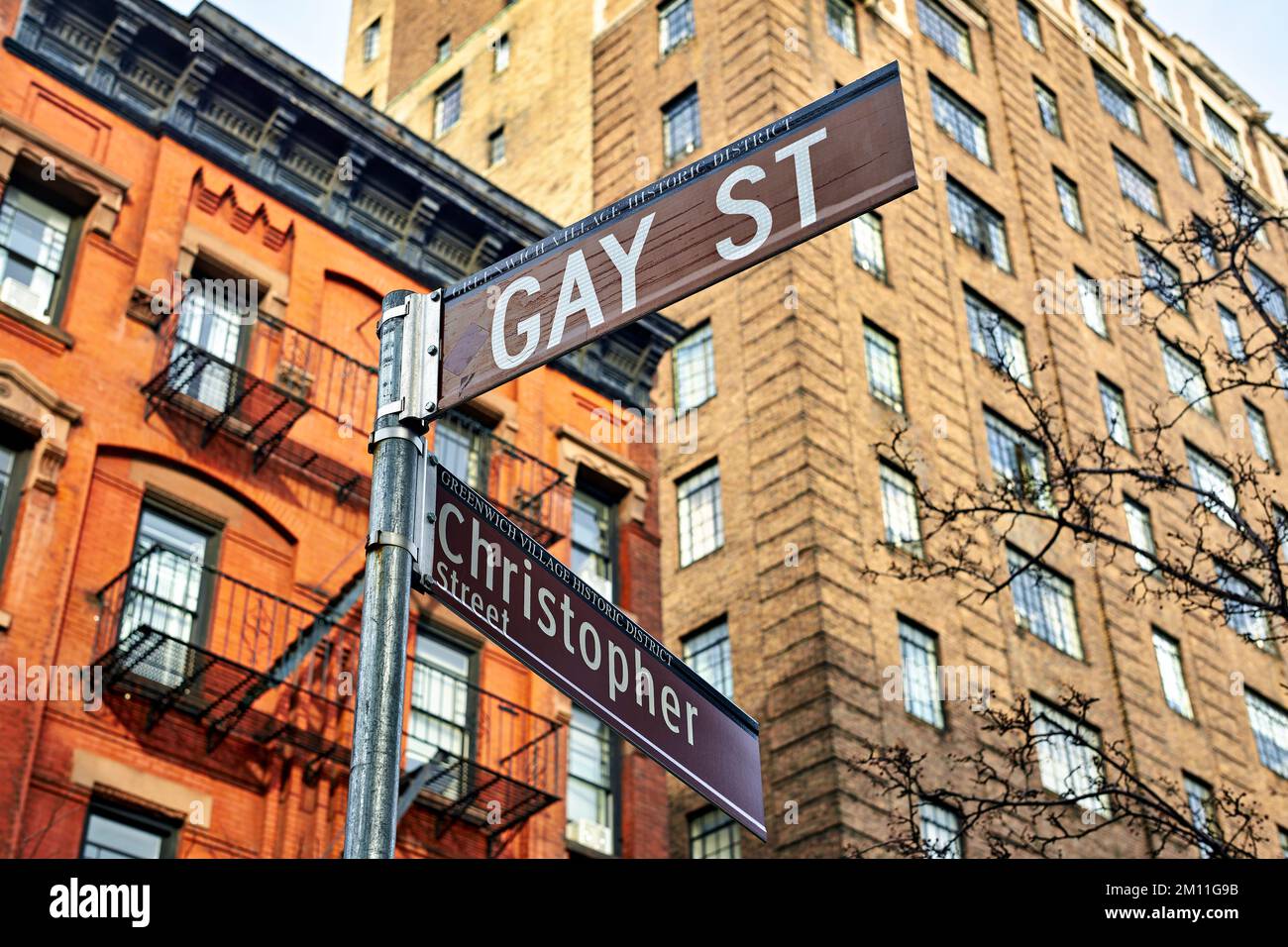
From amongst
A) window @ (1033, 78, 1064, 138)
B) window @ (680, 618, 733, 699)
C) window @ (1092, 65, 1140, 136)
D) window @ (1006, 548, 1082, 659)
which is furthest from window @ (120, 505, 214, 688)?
window @ (1092, 65, 1140, 136)

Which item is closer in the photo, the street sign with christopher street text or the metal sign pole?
the metal sign pole

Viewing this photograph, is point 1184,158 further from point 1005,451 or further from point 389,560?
point 389,560

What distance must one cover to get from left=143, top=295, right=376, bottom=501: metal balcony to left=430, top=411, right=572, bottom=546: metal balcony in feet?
5.31

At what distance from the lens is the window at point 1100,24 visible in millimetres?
50416

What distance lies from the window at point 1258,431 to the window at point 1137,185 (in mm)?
6654

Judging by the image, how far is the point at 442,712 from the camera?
63.9 feet

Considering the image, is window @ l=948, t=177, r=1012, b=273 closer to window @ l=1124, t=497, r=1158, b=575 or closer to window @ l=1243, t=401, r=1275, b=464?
window @ l=1124, t=497, r=1158, b=575

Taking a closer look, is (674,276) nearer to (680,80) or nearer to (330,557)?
(330,557)

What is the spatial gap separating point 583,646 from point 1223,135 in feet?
182

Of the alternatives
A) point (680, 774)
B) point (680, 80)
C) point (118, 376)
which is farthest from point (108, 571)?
point (680, 80)

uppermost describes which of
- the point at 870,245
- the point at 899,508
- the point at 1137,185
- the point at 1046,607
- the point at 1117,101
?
the point at 1117,101

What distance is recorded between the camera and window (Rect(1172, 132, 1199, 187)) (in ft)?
169

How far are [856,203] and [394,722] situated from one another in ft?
7.92

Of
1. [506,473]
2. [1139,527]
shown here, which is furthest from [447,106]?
[506,473]
